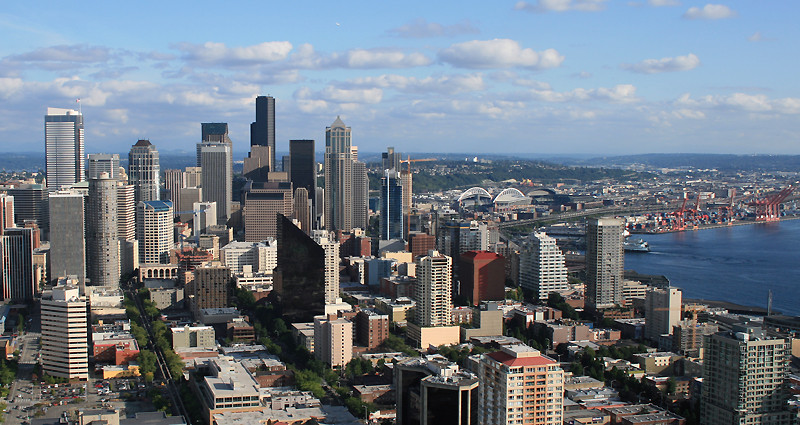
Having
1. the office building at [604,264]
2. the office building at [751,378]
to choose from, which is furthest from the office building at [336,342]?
the office building at [604,264]

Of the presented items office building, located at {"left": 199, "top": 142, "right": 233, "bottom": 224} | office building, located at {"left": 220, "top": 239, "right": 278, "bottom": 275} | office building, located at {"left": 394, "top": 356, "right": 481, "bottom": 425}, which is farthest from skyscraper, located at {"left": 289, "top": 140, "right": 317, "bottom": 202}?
office building, located at {"left": 394, "top": 356, "right": 481, "bottom": 425}

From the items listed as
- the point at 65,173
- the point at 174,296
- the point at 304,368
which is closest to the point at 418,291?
the point at 304,368

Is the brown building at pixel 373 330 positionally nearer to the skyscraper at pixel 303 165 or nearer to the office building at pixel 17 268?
the office building at pixel 17 268

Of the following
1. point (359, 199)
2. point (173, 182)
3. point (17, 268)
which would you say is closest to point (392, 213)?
point (359, 199)

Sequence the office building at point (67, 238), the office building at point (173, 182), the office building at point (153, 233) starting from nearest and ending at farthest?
1. the office building at point (67, 238)
2. the office building at point (153, 233)
3. the office building at point (173, 182)

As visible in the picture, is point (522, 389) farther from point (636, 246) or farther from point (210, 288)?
point (636, 246)

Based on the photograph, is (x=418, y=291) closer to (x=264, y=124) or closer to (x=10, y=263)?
(x=10, y=263)
